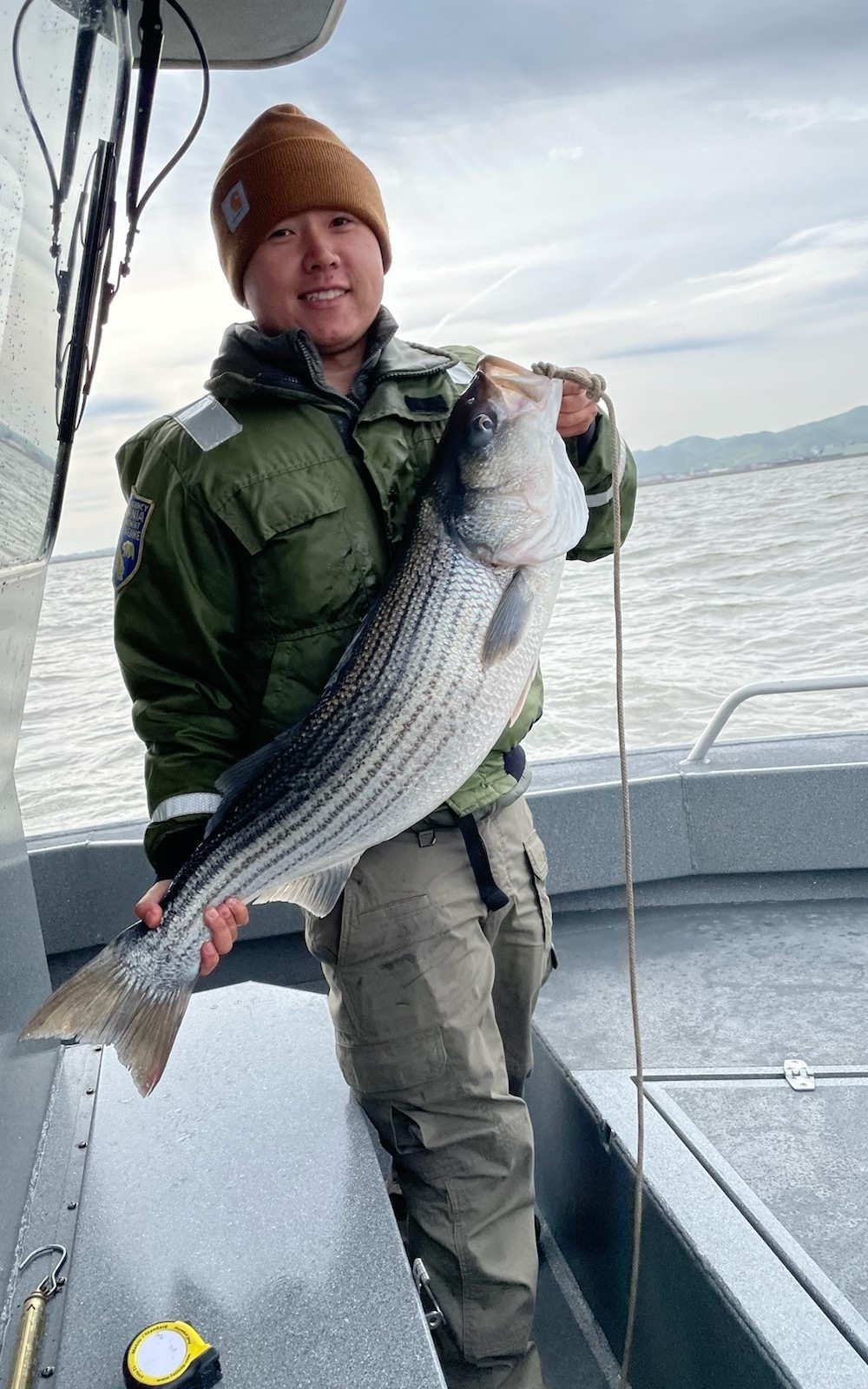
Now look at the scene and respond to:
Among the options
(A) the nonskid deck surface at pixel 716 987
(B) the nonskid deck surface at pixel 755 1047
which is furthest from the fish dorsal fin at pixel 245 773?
A: (A) the nonskid deck surface at pixel 716 987

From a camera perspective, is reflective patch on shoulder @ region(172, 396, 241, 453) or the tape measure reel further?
reflective patch on shoulder @ region(172, 396, 241, 453)

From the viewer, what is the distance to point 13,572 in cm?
212

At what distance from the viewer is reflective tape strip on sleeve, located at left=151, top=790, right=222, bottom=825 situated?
218 centimetres

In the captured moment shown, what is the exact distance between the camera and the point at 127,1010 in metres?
2.02

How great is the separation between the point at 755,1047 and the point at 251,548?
2.12 metres

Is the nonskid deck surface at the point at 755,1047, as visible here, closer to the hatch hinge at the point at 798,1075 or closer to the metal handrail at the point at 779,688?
the hatch hinge at the point at 798,1075

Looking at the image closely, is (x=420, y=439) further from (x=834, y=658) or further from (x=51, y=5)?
(x=834, y=658)

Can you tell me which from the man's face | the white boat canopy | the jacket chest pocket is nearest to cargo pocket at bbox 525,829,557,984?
the jacket chest pocket

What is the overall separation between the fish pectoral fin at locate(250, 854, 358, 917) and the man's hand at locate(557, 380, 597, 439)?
3.33 feet

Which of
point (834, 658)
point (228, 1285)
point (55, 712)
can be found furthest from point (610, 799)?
point (55, 712)

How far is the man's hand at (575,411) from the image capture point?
2.18 m

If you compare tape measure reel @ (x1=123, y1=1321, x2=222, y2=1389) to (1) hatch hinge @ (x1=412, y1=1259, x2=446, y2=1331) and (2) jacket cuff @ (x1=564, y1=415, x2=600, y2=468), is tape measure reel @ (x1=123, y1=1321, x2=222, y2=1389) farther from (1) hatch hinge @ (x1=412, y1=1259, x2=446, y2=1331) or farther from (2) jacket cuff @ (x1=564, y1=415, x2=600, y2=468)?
(2) jacket cuff @ (x1=564, y1=415, x2=600, y2=468)

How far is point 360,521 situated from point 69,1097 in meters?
1.50

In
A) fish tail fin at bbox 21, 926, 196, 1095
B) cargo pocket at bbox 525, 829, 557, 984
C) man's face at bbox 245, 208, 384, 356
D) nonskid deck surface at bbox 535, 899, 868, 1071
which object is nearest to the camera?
fish tail fin at bbox 21, 926, 196, 1095
